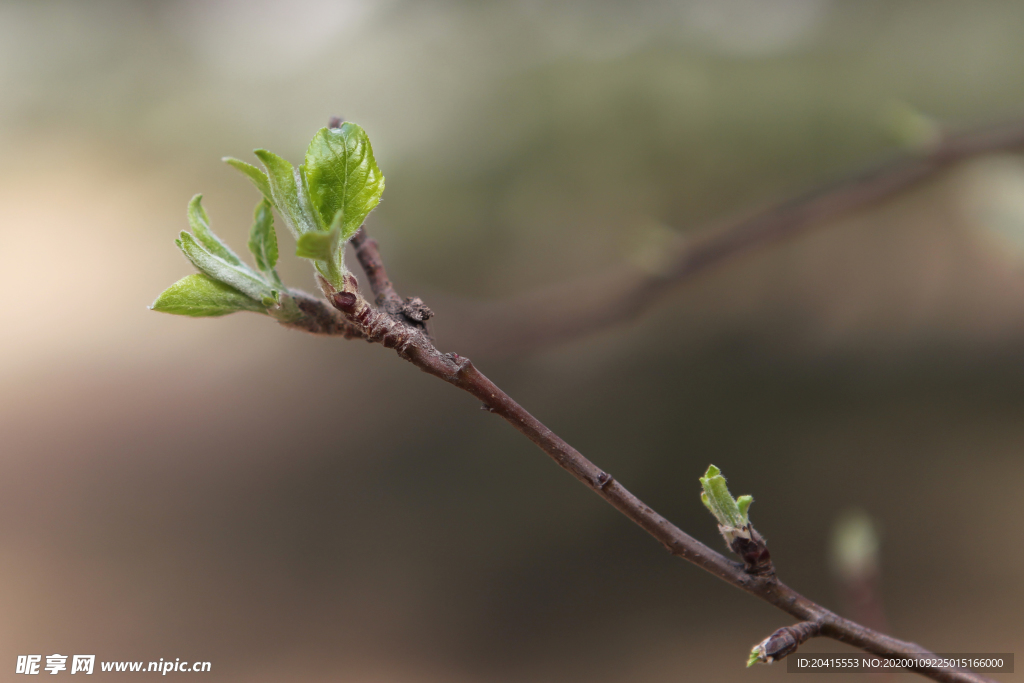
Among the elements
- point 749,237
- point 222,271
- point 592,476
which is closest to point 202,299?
point 222,271

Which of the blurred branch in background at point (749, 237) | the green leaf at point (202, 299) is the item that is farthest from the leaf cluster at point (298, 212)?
the blurred branch in background at point (749, 237)

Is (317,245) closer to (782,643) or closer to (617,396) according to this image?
(782,643)

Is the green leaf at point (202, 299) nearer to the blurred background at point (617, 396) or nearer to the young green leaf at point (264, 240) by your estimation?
the young green leaf at point (264, 240)

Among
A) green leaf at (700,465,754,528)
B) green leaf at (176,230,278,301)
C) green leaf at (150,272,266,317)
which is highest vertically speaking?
green leaf at (176,230,278,301)

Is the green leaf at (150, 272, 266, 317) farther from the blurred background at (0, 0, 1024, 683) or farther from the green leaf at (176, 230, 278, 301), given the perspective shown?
the blurred background at (0, 0, 1024, 683)

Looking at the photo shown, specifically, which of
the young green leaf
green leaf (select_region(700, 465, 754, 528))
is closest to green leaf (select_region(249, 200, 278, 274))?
the young green leaf

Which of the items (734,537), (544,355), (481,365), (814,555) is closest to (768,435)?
(814,555)
